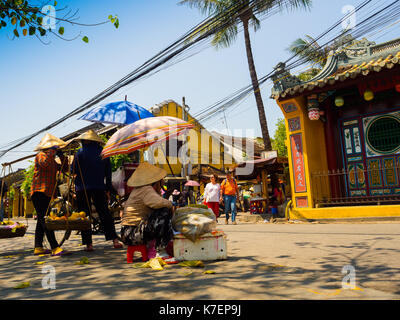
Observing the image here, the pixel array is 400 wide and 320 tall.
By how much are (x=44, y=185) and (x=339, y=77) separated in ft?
26.9

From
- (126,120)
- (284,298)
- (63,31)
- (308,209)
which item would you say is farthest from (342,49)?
(284,298)

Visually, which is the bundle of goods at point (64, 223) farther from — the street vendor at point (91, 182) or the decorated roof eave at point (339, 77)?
the decorated roof eave at point (339, 77)

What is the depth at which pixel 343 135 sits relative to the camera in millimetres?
10914

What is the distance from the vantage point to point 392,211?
351 inches

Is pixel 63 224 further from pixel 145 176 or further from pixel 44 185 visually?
pixel 145 176

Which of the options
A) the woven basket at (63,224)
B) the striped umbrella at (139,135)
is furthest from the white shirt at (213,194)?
the woven basket at (63,224)

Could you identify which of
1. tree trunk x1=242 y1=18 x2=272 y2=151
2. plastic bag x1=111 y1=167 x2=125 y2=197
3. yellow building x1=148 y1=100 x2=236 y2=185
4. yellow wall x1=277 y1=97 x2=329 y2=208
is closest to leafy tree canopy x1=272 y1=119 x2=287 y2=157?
yellow building x1=148 y1=100 x2=236 y2=185

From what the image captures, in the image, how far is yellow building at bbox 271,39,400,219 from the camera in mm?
9789

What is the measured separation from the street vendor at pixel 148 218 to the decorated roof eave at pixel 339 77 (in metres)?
7.04

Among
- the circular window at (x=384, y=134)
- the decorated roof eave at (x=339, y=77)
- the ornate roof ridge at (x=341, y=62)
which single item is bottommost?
the circular window at (x=384, y=134)

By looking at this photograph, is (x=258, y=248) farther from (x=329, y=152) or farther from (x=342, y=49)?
(x=342, y=49)

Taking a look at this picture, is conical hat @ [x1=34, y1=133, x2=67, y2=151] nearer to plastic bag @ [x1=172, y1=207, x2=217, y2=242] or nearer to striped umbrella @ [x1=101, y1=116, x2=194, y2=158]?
striped umbrella @ [x1=101, y1=116, x2=194, y2=158]

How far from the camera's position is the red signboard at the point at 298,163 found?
10.7m
